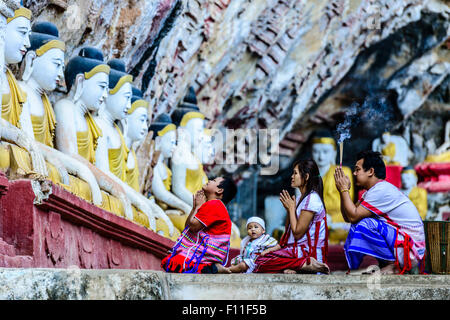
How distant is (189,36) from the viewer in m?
11.8

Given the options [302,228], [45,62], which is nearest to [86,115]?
[45,62]

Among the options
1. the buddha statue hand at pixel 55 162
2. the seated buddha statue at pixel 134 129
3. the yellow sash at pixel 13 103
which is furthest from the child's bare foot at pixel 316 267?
the seated buddha statue at pixel 134 129

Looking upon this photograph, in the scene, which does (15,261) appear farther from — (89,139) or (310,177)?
(89,139)

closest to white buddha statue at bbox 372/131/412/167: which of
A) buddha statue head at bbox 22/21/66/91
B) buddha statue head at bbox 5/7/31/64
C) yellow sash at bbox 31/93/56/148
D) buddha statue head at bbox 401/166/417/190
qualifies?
buddha statue head at bbox 401/166/417/190

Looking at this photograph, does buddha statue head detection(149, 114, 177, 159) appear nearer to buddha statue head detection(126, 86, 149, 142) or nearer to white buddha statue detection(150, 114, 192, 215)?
white buddha statue detection(150, 114, 192, 215)

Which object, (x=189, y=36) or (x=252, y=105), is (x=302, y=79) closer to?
(x=252, y=105)

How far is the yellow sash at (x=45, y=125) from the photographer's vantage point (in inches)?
281

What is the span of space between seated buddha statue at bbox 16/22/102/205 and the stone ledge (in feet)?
7.69

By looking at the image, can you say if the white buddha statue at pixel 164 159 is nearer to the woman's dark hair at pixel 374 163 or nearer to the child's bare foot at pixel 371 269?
the woman's dark hair at pixel 374 163

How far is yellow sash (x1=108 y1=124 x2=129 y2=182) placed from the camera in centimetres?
877

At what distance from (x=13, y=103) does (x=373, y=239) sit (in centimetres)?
260
